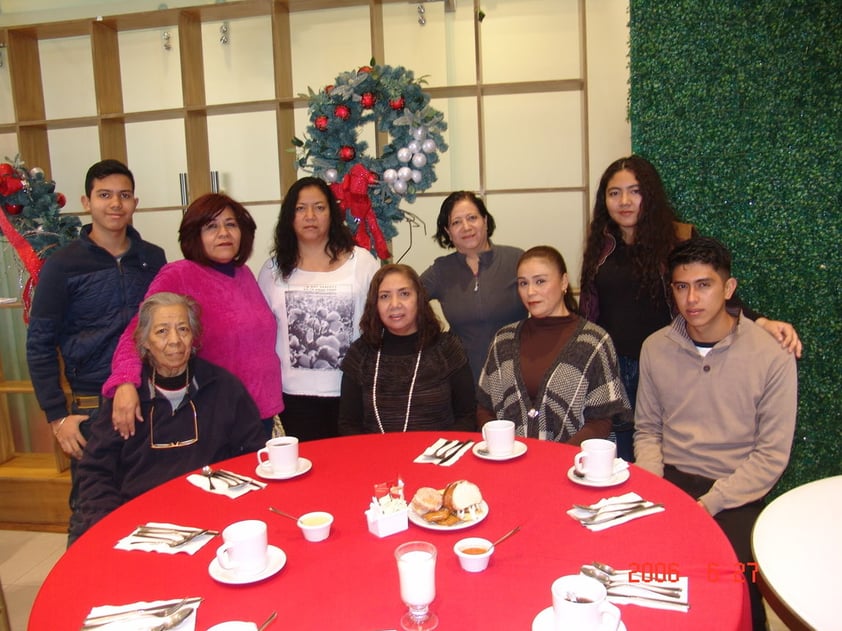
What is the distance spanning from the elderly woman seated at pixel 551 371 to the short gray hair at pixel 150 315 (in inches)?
40.4

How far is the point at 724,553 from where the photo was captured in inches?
47.6

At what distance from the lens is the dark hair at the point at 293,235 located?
264 cm

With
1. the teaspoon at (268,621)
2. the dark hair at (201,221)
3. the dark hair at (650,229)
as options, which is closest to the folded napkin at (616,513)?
the teaspoon at (268,621)

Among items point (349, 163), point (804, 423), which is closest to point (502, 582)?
point (349, 163)

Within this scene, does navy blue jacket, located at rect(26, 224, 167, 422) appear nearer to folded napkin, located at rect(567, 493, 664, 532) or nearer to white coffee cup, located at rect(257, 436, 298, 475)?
white coffee cup, located at rect(257, 436, 298, 475)

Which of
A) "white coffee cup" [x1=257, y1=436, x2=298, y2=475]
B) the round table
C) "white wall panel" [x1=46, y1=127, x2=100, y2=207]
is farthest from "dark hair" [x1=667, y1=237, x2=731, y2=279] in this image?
"white wall panel" [x1=46, y1=127, x2=100, y2=207]

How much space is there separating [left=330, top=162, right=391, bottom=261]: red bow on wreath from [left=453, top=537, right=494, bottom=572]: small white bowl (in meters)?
2.05

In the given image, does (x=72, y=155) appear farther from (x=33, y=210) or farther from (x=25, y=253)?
(x=25, y=253)

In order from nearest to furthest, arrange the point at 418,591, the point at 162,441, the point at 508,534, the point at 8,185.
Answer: the point at 418,591, the point at 508,534, the point at 162,441, the point at 8,185

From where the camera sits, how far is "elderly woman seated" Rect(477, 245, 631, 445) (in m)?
2.19

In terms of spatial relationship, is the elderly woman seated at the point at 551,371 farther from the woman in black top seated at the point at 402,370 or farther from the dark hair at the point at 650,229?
the dark hair at the point at 650,229

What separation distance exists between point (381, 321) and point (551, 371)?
0.64 m

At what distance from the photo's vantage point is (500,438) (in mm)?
1716

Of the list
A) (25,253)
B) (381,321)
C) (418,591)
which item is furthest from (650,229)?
(25,253)
